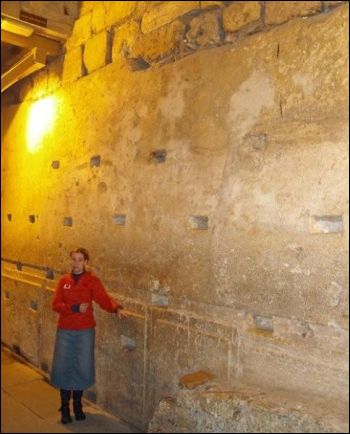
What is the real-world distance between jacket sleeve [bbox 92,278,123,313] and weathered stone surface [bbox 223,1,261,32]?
2.33 m

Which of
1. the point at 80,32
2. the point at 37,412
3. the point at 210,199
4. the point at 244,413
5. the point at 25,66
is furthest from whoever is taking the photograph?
the point at 25,66

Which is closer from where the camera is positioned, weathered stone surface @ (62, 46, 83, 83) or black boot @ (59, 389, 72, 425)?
black boot @ (59, 389, 72, 425)

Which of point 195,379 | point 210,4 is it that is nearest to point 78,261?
point 195,379

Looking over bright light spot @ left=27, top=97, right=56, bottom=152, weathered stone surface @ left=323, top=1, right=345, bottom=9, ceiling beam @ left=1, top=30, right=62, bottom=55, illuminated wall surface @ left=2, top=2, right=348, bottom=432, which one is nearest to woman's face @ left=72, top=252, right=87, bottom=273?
illuminated wall surface @ left=2, top=2, right=348, bottom=432

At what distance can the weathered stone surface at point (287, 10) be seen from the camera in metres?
2.47

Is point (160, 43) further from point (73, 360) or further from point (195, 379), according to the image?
point (73, 360)

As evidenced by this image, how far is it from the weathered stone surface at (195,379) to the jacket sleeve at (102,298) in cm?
104

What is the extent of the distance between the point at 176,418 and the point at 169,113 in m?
2.21

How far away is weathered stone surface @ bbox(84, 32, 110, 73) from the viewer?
411cm

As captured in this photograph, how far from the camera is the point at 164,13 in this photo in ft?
11.1

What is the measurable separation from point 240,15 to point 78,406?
3.50 m

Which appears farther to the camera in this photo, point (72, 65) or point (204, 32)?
point (72, 65)

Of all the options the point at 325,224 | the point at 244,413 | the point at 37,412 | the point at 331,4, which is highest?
the point at 331,4

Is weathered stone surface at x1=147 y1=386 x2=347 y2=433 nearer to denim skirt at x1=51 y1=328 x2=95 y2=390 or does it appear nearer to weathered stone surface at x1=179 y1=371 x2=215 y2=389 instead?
weathered stone surface at x1=179 y1=371 x2=215 y2=389
